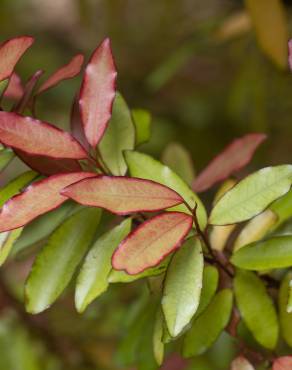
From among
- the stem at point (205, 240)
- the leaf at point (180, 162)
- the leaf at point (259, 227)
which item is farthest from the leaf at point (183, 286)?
the leaf at point (180, 162)

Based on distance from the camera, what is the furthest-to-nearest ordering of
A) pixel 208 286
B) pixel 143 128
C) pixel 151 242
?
pixel 143 128 → pixel 208 286 → pixel 151 242

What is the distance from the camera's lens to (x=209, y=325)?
673mm

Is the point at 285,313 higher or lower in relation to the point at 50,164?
lower

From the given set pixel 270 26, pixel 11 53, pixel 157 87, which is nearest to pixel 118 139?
pixel 11 53

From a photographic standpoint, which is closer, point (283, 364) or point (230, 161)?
point (283, 364)

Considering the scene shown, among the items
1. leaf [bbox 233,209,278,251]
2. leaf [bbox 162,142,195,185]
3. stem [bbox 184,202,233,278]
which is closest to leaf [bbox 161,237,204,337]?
stem [bbox 184,202,233,278]

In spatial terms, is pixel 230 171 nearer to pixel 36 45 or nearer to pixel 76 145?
pixel 76 145

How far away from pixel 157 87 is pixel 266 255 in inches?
35.0

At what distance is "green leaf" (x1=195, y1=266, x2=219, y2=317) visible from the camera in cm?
64

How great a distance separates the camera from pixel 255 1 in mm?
1079

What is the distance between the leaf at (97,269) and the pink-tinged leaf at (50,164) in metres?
0.07

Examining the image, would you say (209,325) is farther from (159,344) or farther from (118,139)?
(118,139)

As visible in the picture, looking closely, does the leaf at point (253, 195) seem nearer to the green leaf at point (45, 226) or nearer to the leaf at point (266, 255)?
the leaf at point (266, 255)

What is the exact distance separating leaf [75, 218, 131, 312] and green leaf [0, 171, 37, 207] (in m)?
0.09
